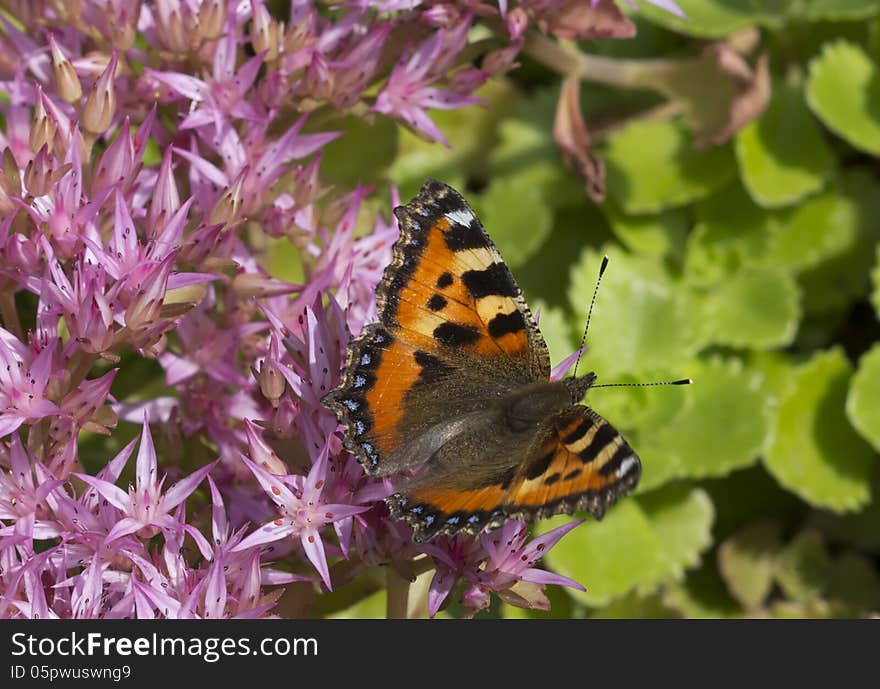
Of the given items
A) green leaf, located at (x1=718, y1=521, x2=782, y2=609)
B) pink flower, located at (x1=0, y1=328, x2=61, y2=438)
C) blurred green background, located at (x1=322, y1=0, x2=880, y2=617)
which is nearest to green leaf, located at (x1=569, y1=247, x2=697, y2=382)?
blurred green background, located at (x1=322, y1=0, x2=880, y2=617)

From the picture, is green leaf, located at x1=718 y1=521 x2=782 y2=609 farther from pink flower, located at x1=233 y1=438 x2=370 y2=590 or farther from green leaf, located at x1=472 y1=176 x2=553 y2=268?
pink flower, located at x1=233 y1=438 x2=370 y2=590

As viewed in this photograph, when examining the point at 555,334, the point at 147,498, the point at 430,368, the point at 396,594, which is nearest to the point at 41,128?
the point at 147,498

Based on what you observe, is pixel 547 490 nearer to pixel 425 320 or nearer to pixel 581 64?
pixel 425 320

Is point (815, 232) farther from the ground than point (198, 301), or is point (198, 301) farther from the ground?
point (815, 232)

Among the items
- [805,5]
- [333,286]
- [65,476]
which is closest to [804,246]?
[805,5]
